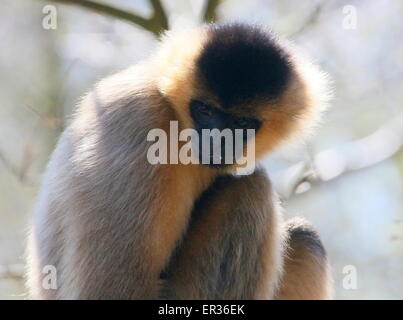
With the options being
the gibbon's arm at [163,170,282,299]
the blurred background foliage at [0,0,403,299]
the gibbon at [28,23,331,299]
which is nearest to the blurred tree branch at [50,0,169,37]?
the gibbon at [28,23,331,299]

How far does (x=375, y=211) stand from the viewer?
41.3 feet

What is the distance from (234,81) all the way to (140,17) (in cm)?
242

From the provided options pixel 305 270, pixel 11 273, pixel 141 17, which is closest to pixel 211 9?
pixel 141 17

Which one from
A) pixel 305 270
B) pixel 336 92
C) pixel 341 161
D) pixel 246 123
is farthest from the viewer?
pixel 336 92

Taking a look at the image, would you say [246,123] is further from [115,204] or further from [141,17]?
[141,17]

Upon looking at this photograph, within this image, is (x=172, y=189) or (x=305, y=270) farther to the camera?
(x=305, y=270)

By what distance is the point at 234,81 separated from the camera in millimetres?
6820

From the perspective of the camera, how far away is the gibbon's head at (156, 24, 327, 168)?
22.3 ft

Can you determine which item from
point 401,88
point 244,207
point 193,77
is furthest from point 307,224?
point 401,88

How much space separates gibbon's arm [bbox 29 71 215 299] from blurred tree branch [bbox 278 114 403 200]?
2.56m

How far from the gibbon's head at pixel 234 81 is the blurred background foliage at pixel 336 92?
328 centimetres

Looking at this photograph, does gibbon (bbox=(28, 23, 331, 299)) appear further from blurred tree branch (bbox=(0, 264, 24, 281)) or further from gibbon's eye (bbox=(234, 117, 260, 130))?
blurred tree branch (bbox=(0, 264, 24, 281))

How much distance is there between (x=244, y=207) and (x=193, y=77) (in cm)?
113
